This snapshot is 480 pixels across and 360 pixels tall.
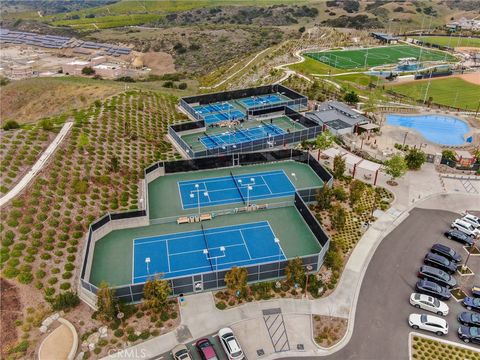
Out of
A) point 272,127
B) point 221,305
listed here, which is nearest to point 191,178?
point 272,127

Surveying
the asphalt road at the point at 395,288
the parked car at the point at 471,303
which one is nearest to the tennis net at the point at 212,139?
the asphalt road at the point at 395,288

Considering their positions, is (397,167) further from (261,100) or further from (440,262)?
(261,100)

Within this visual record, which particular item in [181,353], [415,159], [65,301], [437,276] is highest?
[415,159]

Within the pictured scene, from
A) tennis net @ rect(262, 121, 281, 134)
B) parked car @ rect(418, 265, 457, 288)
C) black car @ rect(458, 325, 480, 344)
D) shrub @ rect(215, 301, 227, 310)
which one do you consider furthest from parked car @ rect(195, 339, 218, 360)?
tennis net @ rect(262, 121, 281, 134)

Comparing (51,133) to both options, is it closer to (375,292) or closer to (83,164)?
(83,164)

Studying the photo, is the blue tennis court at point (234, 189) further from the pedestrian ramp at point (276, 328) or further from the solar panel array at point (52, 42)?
the solar panel array at point (52, 42)

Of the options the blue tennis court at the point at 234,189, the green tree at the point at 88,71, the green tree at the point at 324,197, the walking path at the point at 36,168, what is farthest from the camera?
the green tree at the point at 88,71
